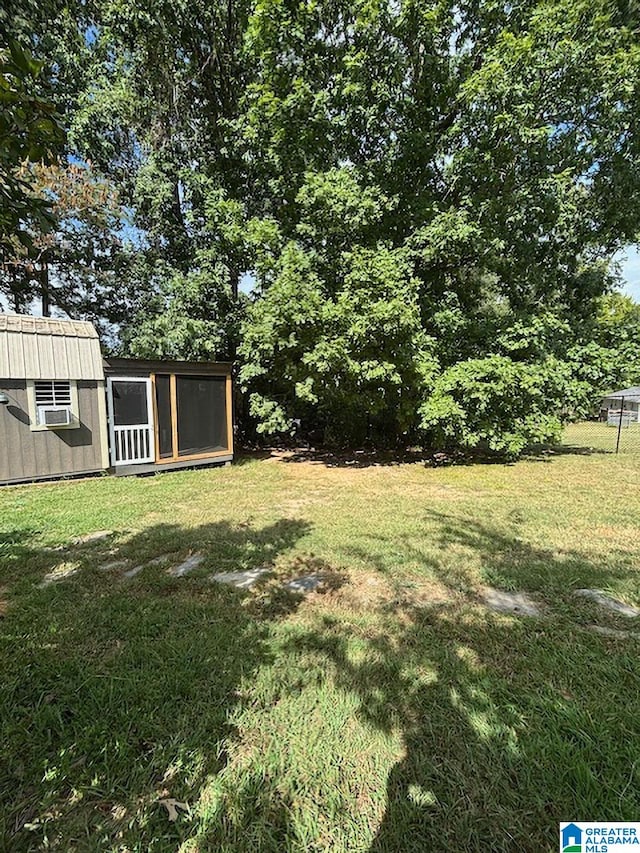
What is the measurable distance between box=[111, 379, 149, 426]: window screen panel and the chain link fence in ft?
30.6

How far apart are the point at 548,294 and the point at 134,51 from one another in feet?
35.2

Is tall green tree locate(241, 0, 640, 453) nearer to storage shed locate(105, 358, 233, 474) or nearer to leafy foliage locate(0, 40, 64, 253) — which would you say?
storage shed locate(105, 358, 233, 474)

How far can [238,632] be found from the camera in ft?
7.66

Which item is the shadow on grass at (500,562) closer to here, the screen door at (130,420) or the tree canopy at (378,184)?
the tree canopy at (378,184)

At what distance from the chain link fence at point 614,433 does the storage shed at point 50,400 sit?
10.2 meters

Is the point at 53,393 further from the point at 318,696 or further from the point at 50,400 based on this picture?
the point at 318,696

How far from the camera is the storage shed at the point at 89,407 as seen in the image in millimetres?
6379

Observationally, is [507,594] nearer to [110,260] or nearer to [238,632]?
[238,632]

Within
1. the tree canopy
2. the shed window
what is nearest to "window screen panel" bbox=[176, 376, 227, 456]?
the tree canopy

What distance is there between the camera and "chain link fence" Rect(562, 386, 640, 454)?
9.23 m

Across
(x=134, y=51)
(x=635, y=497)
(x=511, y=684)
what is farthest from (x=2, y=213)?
(x=134, y=51)

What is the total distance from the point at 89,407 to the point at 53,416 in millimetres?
578

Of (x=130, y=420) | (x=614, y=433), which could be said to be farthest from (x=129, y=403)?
(x=614, y=433)

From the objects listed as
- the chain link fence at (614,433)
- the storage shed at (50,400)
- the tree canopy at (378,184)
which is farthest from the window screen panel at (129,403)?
the chain link fence at (614,433)
